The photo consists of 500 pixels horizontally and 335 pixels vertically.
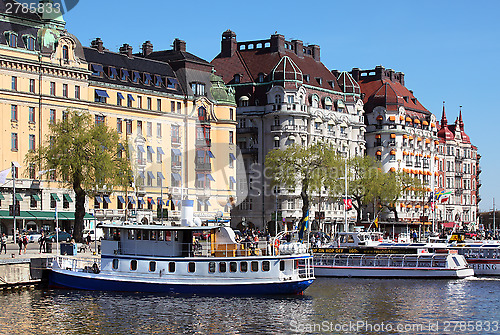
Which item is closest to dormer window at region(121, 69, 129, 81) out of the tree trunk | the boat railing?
the tree trunk

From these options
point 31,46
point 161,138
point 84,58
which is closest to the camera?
point 31,46

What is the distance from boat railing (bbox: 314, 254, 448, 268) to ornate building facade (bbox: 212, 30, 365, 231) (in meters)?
56.0

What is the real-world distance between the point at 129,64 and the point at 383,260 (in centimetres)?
5669

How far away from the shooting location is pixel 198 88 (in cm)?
13500

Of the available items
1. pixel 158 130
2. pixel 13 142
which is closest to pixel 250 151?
pixel 158 130

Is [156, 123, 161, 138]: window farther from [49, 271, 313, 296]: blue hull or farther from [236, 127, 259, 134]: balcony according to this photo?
[49, 271, 313, 296]: blue hull

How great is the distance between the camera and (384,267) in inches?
3359

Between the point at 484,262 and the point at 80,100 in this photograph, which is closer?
the point at 484,262

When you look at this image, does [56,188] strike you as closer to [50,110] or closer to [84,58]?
[50,110]

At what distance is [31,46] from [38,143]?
39.8 ft

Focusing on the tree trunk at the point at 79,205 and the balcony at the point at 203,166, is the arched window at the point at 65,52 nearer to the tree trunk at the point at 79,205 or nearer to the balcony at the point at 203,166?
the tree trunk at the point at 79,205

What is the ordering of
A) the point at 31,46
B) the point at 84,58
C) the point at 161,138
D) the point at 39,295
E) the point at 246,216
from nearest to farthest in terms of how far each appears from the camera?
the point at 39,295 → the point at 31,46 → the point at 84,58 → the point at 161,138 → the point at 246,216

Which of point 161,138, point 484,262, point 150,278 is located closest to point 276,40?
point 161,138

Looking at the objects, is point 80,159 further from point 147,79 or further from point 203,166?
point 203,166
